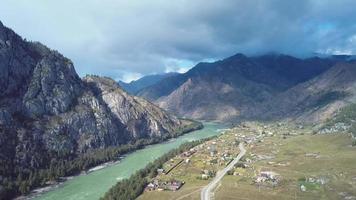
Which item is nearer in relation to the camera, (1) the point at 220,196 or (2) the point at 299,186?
(1) the point at 220,196

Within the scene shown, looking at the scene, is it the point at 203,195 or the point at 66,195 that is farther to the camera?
the point at 66,195

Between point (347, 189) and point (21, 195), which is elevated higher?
point (21, 195)

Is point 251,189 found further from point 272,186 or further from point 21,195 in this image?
point 21,195

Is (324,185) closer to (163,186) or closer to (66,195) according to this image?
(163,186)

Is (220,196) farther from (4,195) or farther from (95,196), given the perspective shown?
(4,195)

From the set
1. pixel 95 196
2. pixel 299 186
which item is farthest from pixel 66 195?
pixel 299 186

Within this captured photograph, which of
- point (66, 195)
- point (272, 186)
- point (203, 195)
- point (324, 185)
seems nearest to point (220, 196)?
point (203, 195)

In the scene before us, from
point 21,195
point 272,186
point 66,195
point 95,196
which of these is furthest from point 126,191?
point 272,186
